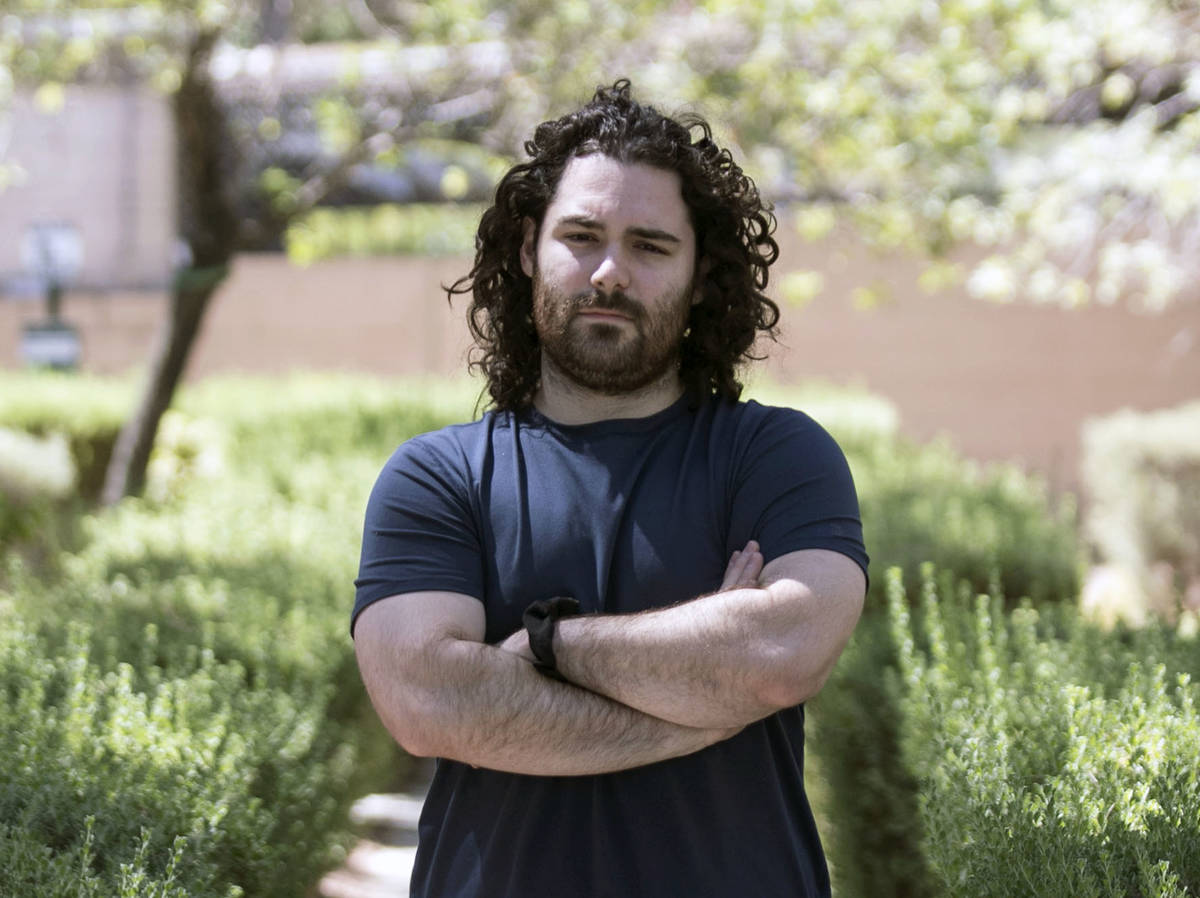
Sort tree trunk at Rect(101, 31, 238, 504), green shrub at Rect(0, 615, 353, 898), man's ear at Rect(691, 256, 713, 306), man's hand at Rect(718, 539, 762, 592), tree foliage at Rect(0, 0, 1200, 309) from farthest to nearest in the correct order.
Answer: tree trunk at Rect(101, 31, 238, 504)
tree foliage at Rect(0, 0, 1200, 309)
man's ear at Rect(691, 256, 713, 306)
green shrub at Rect(0, 615, 353, 898)
man's hand at Rect(718, 539, 762, 592)

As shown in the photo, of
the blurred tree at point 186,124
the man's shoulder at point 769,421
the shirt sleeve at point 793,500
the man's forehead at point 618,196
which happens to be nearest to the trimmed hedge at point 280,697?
the shirt sleeve at point 793,500

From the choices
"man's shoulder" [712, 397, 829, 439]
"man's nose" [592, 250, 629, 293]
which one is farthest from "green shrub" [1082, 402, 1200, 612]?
"man's nose" [592, 250, 629, 293]

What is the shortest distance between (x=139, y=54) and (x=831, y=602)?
25.5ft

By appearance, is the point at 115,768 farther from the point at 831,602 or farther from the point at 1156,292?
the point at 1156,292

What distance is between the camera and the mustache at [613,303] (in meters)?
2.64

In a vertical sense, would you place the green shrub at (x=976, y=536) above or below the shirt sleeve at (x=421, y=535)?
above

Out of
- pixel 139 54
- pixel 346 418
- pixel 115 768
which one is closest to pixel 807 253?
pixel 346 418

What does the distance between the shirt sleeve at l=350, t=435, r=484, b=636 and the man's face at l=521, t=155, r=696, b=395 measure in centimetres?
31

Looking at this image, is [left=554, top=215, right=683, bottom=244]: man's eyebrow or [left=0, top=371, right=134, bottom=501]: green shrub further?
[left=0, top=371, right=134, bottom=501]: green shrub

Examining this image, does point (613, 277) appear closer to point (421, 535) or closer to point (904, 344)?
point (421, 535)

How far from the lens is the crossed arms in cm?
240

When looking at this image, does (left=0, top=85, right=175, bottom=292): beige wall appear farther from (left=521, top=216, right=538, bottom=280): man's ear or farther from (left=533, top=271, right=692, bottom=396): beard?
(left=533, top=271, right=692, bottom=396): beard

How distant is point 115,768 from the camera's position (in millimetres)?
3143

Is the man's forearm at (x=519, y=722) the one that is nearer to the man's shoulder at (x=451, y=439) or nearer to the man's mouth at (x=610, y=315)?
the man's shoulder at (x=451, y=439)
